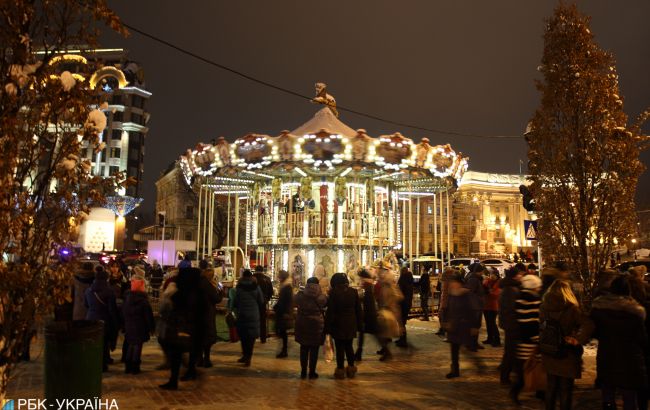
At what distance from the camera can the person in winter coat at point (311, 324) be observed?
766cm

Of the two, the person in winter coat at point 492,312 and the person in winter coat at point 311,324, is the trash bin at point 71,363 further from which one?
the person in winter coat at point 492,312

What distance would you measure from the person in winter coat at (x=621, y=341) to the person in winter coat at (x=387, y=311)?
400 centimetres

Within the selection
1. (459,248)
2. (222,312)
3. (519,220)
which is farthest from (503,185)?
(222,312)

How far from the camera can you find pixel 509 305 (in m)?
6.84

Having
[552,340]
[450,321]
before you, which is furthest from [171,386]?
[552,340]

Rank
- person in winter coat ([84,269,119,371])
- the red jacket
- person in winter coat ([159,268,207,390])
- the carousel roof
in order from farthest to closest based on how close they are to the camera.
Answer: the carousel roof < the red jacket < person in winter coat ([84,269,119,371]) < person in winter coat ([159,268,207,390])

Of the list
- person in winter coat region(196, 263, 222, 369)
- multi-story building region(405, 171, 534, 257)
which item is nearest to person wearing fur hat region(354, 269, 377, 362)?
person in winter coat region(196, 263, 222, 369)

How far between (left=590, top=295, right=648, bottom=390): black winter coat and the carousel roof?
9640 mm

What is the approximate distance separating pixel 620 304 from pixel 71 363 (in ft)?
17.3

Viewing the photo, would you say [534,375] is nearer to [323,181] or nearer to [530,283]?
[530,283]

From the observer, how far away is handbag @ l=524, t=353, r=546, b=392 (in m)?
6.18

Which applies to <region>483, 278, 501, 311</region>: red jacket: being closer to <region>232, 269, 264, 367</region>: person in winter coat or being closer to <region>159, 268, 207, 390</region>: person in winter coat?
<region>232, 269, 264, 367</region>: person in winter coat

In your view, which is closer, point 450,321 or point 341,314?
point 341,314

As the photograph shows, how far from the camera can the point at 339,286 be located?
25.5 ft
